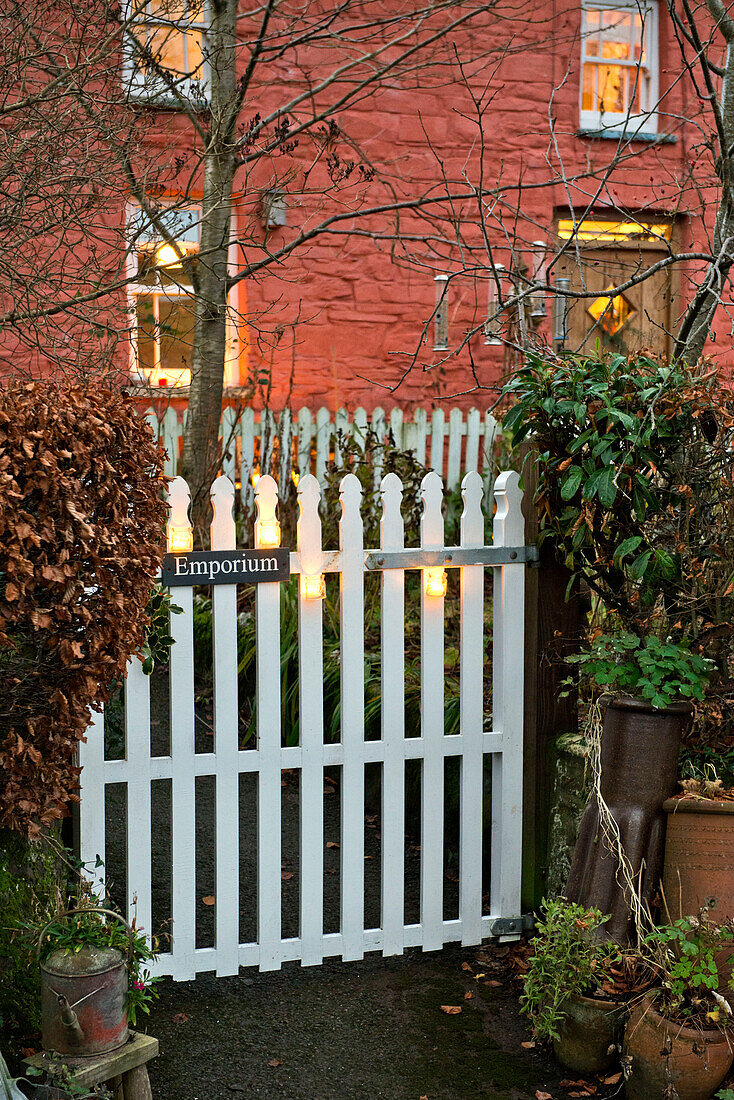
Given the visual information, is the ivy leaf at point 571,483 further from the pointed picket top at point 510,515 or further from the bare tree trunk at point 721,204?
the bare tree trunk at point 721,204

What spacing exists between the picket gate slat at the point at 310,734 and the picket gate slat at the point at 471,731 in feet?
1.74

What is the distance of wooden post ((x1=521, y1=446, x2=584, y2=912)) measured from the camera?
3852 mm

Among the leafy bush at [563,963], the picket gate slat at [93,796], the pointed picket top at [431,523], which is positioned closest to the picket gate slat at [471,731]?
the pointed picket top at [431,523]

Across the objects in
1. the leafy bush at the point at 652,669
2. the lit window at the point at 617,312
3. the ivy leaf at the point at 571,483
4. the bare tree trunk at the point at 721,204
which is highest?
the lit window at the point at 617,312

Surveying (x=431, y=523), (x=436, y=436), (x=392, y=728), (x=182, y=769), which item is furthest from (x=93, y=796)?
(x=436, y=436)

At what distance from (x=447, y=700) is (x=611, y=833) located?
157cm

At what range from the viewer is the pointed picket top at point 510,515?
3832 millimetres

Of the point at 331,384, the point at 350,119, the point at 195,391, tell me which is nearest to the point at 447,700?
the point at 195,391

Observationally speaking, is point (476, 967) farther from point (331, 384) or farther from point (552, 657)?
point (331, 384)

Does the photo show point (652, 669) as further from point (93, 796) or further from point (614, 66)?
point (614, 66)

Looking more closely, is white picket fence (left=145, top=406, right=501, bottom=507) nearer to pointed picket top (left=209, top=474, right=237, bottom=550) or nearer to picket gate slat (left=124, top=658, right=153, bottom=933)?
pointed picket top (left=209, top=474, right=237, bottom=550)

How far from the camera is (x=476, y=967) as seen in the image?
3.77 m

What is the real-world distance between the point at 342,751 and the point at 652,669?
108 centimetres

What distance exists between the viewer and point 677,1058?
2.85 metres
